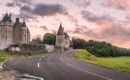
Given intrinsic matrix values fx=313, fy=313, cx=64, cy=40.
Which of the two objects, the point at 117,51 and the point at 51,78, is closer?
the point at 51,78

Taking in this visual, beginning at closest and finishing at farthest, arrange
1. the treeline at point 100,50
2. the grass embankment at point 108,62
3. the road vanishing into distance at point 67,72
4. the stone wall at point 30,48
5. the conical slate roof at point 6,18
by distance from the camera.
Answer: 1. the road vanishing into distance at point 67,72
2. the grass embankment at point 108,62
3. the stone wall at point 30,48
4. the conical slate roof at point 6,18
5. the treeline at point 100,50

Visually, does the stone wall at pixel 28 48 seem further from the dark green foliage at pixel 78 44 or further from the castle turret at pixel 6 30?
the dark green foliage at pixel 78 44

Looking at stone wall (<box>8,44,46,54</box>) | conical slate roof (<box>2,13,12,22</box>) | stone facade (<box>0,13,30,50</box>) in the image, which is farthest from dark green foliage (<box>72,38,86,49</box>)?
stone wall (<box>8,44,46,54</box>)

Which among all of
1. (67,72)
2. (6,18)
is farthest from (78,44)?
(67,72)

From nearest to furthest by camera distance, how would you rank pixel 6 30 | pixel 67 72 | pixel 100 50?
pixel 67 72
pixel 6 30
pixel 100 50

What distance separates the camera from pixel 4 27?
10281cm

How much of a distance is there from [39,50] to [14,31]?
73.1 ft

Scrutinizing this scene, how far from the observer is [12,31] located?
342 ft

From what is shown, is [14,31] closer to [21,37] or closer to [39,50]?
[21,37]

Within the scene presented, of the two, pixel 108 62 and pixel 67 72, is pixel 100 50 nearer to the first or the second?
pixel 108 62

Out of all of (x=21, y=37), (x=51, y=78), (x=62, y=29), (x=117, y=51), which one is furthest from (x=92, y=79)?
(x=117, y=51)

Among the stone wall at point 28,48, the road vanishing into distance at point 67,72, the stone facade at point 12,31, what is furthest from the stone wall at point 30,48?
the road vanishing into distance at point 67,72

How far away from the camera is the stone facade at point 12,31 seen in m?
101

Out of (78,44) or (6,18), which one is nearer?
(6,18)
